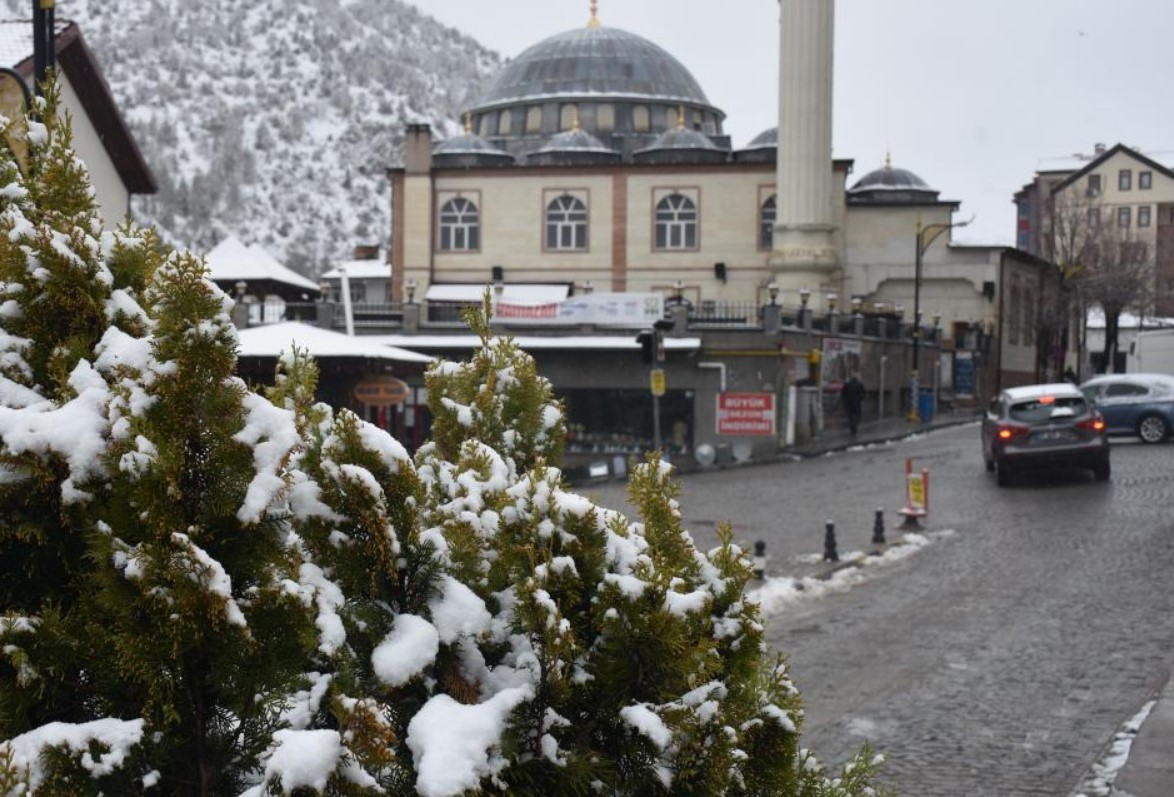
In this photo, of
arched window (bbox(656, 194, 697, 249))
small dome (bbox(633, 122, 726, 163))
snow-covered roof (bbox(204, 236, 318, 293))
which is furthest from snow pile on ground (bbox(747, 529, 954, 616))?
small dome (bbox(633, 122, 726, 163))

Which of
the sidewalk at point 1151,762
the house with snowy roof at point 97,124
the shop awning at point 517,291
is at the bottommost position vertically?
the sidewalk at point 1151,762

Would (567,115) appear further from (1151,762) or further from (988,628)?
(1151,762)

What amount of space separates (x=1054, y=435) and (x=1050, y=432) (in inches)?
3.3

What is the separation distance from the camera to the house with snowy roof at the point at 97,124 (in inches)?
983

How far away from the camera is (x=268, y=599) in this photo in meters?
2.92

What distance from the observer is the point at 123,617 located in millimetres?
2799

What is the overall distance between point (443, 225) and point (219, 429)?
194 feet

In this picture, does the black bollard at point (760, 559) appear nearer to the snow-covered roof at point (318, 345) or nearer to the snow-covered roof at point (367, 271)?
the snow-covered roof at point (318, 345)

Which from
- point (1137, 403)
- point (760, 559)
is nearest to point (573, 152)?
point (1137, 403)

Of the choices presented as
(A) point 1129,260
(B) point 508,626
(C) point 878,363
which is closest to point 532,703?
(B) point 508,626

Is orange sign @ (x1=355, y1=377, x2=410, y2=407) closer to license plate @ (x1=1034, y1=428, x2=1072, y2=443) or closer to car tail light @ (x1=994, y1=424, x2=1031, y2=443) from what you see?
car tail light @ (x1=994, y1=424, x2=1031, y2=443)

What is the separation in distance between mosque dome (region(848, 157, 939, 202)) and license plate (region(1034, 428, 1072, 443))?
124 feet

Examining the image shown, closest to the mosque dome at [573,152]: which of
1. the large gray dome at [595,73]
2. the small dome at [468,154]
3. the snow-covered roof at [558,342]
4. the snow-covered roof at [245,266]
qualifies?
the small dome at [468,154]

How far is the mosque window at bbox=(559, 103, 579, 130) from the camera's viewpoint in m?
70.7
